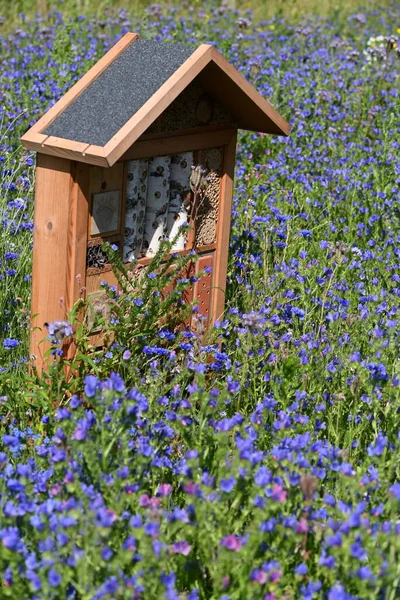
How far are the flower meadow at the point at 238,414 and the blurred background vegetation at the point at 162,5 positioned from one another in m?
5.03

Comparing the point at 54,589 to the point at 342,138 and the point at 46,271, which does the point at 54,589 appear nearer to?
the point at 46,271

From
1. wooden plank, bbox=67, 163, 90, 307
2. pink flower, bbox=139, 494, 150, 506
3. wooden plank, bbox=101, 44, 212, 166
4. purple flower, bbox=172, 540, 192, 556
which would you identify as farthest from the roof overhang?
purple flower, bbox=172, 540, 192, 556

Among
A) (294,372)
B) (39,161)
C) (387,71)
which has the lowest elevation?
(294,372)

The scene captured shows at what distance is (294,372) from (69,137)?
4.17 ft

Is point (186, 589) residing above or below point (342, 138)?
below

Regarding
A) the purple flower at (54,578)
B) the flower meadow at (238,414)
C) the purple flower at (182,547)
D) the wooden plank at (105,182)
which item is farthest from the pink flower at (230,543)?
the wooden plank at (105,182)

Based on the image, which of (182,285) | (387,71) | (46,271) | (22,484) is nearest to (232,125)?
Result: (182,285)

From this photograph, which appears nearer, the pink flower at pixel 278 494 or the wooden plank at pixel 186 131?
the pink flower at pixel 278 494

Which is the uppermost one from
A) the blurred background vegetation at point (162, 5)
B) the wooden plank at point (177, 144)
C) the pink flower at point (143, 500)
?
the blurred background vegetation at point (162, 5)

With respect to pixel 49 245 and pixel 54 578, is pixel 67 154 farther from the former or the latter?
pixel 54 578

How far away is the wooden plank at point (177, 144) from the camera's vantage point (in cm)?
361

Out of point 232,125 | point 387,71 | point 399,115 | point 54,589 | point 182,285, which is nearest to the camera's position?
point 54,589

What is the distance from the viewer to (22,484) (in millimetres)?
2436

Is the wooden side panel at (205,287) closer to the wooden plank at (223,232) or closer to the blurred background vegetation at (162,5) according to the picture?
the wooden plank at (223,232)
